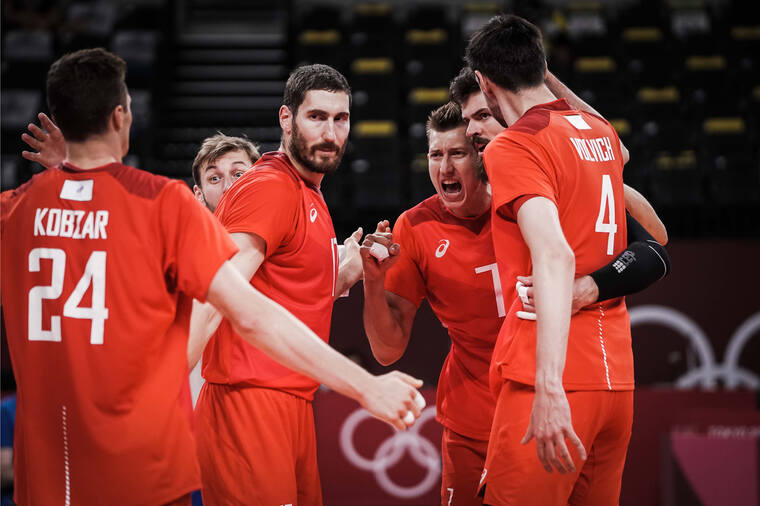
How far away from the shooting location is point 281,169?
3.78 m

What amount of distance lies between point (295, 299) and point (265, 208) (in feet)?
1.38

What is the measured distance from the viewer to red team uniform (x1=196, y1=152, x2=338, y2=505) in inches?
137

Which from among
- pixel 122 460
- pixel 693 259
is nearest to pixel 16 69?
pixel 693 259

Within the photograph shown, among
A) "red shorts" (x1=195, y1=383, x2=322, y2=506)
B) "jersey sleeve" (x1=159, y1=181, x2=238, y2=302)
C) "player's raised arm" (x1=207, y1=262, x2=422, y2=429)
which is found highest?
"jersey sleeve" (x1=159, y1=181, x2=238, y2=302)

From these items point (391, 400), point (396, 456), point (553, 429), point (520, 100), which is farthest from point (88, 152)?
point (396, 456)

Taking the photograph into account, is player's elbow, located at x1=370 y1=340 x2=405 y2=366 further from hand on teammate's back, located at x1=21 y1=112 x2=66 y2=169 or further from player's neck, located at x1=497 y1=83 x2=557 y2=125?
hand on teammate's back, located at x1=21 y1=112 x2=66 y2=169

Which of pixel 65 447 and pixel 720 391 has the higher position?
pixel 65 447

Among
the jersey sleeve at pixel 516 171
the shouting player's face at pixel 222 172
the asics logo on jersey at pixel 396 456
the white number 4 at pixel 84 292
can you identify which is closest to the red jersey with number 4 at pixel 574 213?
the jersey sleeve at pixel 516 171

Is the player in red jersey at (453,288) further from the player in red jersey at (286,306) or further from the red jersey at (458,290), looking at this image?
the player in red jersey at (286,306)

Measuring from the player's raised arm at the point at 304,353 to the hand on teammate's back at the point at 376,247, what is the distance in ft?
4.03

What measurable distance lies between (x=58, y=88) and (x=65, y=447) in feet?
3.70

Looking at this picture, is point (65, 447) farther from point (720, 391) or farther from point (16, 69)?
point (16, 69)

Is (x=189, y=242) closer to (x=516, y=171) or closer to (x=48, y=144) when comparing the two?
(x=48, y=144)

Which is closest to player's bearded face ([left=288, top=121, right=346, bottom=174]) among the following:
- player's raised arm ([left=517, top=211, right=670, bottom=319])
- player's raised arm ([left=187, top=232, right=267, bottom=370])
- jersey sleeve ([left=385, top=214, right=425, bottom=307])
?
player's raised arm ([left=187, top=232, right=267, bottom=370])
